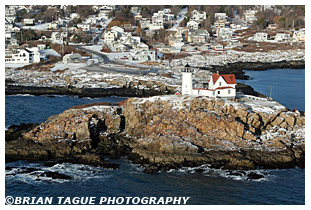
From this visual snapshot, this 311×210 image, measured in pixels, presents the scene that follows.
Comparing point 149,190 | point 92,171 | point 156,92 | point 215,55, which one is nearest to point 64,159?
point 92,171

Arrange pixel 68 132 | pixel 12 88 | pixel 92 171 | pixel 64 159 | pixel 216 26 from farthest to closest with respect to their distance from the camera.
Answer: pixel 216 26 → pixel 12 88 → pixel 68 132 → pixel 64 159 → pixel 92 171

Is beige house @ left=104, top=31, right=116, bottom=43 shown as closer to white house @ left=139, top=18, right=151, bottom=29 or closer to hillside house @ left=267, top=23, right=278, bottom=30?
white house @ left=139, top=18, right=151, bottom=29

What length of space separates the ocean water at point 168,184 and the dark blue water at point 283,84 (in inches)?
631

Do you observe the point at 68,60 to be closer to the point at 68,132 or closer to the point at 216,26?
the point at 68,132

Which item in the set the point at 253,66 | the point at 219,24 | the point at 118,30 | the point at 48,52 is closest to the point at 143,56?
the point at 253,66

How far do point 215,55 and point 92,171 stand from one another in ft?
164

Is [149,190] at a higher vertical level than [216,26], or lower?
lower

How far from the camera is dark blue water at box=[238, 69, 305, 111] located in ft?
129

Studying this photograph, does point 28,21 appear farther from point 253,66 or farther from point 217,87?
point 217,87

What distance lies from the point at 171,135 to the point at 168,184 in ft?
17.5

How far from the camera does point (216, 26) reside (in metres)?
99.3

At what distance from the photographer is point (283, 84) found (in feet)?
160

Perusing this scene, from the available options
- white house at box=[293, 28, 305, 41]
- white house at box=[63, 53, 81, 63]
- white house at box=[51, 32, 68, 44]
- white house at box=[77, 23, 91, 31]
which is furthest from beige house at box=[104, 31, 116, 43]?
white house at box=[293, 28, 305, 41]

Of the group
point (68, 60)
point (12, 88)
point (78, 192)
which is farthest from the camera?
point (68, 60)
